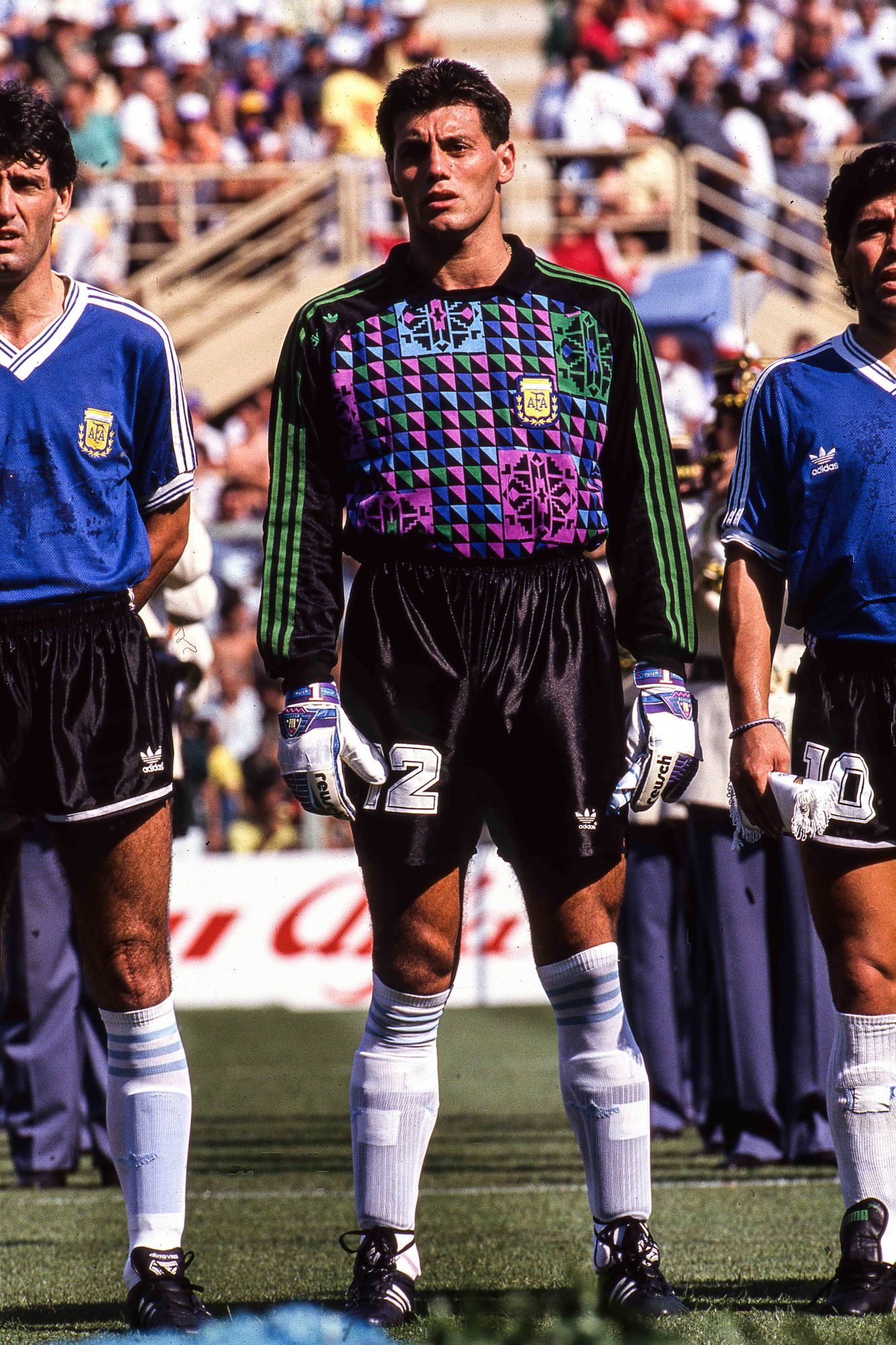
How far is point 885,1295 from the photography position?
13.6 feet

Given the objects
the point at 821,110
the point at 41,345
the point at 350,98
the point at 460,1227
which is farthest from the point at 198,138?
the point at 41,345

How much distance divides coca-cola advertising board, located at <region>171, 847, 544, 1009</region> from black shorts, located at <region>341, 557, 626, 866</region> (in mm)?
7627

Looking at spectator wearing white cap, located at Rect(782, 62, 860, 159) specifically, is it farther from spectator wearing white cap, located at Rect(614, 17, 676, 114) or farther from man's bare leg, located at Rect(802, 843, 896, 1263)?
man's bare leg, located at Rect(802, 843, 896, 1263)

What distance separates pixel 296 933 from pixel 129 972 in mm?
7786

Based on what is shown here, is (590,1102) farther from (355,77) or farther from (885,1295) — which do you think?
(355,77)

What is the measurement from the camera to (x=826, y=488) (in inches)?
171

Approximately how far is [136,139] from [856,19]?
6.06 m

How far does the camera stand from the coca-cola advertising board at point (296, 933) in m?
11.8

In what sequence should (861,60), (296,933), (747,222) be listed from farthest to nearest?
(861,60) → (747,222) → (296,933)

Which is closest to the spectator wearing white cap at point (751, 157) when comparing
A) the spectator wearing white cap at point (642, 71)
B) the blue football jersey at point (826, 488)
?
the spectator wearing white cap at point (642, 71)

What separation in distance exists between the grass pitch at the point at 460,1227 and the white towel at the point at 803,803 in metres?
0.93

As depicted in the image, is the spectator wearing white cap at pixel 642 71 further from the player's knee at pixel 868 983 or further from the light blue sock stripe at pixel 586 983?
the light blue sock stripe at pixel 586 983

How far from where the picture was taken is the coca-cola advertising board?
11836mm

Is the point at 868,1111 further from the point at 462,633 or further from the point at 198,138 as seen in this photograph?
the point at 198,138
